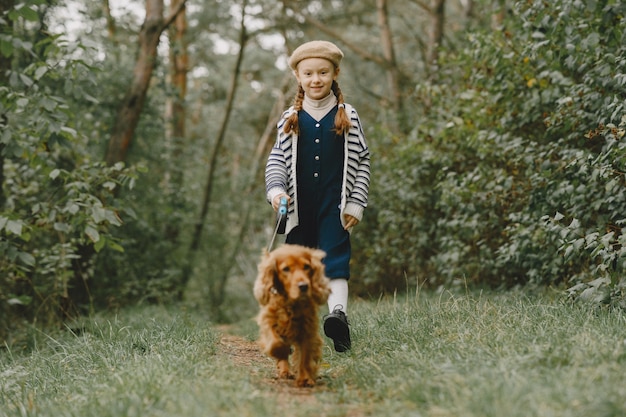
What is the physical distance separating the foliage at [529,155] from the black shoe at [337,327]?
5.09 feet

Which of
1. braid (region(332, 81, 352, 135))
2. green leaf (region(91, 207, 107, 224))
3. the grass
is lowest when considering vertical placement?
the grass

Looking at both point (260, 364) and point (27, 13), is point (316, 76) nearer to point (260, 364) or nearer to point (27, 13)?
point (260, 364)

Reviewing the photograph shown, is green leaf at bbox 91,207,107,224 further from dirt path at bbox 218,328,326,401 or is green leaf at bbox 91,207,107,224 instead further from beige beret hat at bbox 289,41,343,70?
beige beret hat at bbox 289,41,343,70

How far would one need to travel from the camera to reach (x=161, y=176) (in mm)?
11648

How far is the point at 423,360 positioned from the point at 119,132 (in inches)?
259

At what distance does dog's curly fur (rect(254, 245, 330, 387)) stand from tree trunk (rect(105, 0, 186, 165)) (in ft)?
19.6

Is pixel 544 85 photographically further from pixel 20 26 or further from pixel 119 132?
pixel 20 26

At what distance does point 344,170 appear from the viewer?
445 cm

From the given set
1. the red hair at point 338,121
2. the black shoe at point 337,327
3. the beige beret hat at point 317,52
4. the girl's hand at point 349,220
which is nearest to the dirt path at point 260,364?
the black shoe at point 337,327

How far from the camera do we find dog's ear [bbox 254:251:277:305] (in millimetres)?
3461

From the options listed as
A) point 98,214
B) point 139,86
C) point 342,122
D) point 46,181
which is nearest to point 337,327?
point 342,122

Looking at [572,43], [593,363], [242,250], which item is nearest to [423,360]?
[593,363]

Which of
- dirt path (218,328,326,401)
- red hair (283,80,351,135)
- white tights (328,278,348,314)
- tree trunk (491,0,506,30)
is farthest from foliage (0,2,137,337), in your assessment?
tree trunk (491,0,506,30)

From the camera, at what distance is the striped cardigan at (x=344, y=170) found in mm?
4418
